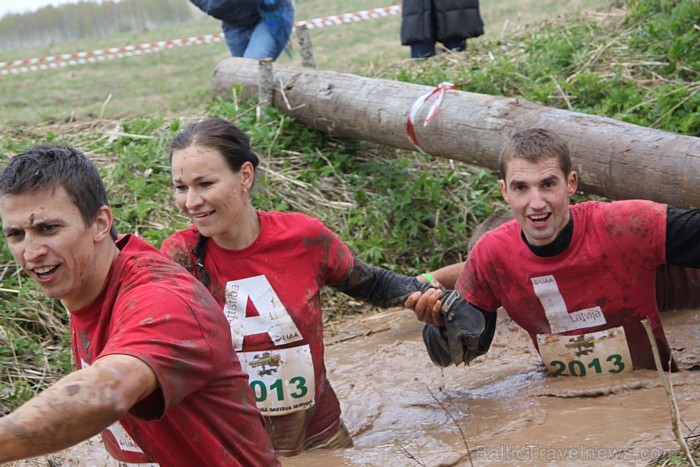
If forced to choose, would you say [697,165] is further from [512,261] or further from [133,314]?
[133,314]

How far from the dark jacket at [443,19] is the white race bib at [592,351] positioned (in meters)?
5.94

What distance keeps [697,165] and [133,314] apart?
134 inches

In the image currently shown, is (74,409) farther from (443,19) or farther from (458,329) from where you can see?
(443,19)

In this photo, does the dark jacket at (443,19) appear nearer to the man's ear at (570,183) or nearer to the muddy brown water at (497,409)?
the muddy brown water at (497,409)

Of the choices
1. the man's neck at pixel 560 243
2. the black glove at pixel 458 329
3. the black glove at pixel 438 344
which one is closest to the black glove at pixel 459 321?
the black glove at pixel 458 329

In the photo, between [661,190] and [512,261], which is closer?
[512,261]

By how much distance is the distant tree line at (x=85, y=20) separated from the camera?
23.5 meters

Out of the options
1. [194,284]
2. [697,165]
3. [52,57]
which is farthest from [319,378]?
[52,57]

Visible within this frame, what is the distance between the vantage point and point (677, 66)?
25.9ft

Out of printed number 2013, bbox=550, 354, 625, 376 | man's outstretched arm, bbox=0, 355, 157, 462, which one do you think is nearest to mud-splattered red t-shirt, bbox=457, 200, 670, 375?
printed number 2013, bbox=550, 354, 625, 376

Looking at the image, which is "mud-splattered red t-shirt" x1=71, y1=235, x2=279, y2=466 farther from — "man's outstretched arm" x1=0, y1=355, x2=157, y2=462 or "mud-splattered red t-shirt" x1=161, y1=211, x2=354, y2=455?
"mud-splattered red t-shirt" x1=161, y1=211, x2=354, y2=455

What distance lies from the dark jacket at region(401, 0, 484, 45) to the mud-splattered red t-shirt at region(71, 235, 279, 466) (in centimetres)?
749

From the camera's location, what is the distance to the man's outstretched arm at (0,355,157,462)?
2.15 m

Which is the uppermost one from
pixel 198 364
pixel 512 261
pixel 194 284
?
pixel 194 284
